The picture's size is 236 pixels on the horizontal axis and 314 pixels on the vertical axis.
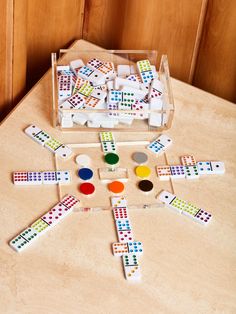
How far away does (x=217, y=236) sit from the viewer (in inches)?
49.2

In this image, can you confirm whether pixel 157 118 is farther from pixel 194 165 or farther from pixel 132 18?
pixel 132 18

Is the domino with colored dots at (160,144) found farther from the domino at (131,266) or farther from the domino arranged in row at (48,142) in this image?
the domino at (131,266)

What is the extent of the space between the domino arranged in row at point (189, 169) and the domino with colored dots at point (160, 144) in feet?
0.16

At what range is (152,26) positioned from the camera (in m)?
1.62

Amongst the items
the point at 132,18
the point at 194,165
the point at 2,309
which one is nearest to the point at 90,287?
the point at 2,309

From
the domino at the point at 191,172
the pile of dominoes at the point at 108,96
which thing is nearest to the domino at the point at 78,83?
the pile of dominoes at the point at 108,96

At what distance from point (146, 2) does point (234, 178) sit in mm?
519

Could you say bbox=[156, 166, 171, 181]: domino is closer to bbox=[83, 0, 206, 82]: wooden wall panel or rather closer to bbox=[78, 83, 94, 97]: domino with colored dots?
bbox=[78, 83, 94, 97]: domino with colored dots

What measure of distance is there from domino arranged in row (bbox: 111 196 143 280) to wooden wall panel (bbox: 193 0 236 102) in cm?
54

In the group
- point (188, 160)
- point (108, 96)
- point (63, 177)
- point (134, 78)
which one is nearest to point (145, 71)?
point (134, 78)

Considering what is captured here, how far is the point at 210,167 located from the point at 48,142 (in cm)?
37

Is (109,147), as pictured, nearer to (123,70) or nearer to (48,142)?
(48,142)

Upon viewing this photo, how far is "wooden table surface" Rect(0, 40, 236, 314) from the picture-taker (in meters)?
1.11

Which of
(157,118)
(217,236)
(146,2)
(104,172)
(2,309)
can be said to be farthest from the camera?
(146,2)
